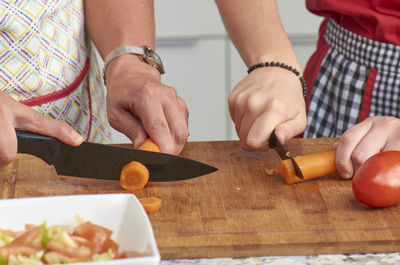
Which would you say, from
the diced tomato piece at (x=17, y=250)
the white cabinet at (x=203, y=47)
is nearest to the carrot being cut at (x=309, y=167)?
the diced tomato piece at (x=17, y=250)

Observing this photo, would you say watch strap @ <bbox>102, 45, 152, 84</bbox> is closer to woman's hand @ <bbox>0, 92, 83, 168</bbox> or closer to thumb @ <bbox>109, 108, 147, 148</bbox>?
thumb @ <bbox>109, 108, 147, 148</bbox>

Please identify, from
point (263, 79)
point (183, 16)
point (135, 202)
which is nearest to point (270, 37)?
point (263, 79)

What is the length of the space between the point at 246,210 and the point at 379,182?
0.25 meters

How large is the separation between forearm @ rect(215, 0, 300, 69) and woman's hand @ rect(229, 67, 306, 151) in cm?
7

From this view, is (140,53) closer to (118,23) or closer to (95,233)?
(118,23)

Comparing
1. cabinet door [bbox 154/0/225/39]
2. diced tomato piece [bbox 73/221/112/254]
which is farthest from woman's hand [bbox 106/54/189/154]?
cabinet door [bbox 154/0/225/39]

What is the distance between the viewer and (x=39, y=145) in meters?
1.28

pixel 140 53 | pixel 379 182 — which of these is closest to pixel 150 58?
pixel 140 53

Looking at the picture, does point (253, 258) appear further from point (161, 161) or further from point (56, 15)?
point (56, 15)

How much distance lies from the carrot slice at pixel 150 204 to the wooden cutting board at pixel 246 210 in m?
0.01

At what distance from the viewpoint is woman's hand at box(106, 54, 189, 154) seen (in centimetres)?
142

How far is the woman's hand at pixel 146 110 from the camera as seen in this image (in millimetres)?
1416

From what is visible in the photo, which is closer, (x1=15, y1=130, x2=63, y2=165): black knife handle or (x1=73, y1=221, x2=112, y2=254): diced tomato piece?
(x1=73, y1=221, x2=112, y2=254): diced tomato piece

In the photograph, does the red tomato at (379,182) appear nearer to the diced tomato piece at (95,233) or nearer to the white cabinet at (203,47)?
the diced tomato piece at (95,233)
